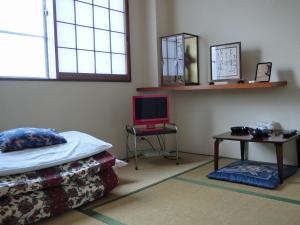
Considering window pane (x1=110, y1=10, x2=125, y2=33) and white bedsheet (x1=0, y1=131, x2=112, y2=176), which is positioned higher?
window pane (x1=110, y1=10, x2=125, y2=33)

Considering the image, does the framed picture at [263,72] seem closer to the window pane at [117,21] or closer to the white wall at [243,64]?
the white wall at [243,64]

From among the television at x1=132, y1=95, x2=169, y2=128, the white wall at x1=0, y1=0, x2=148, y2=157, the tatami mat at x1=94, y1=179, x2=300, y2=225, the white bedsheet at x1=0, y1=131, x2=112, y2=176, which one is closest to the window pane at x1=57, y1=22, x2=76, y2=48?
the white wall at x1=0, y1=0, x2=148, y2=157

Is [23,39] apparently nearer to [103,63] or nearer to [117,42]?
[103,63]

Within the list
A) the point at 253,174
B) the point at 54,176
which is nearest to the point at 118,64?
the point at 54,176

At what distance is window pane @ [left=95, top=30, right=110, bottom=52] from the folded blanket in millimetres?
1695

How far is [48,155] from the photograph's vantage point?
2.28 meters

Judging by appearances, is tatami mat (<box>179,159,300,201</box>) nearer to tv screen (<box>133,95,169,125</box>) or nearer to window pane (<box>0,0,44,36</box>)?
tv screen (<box>133,95,169,125</box>)

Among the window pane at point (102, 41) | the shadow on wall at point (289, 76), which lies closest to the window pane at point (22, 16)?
the window pane at point (102, 41)

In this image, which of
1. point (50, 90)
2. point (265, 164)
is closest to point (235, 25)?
point (265, 164)

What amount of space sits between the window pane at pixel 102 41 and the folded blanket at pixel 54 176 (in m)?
1.69

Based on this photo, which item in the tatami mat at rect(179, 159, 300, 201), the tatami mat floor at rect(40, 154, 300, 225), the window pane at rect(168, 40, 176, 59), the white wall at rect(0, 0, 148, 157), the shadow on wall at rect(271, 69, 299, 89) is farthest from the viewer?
the window pane at rect(168, 40, 176, 59)

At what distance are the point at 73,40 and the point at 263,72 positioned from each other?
2.33m

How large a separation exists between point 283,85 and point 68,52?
8.40 ft

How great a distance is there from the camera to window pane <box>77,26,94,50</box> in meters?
3.50
